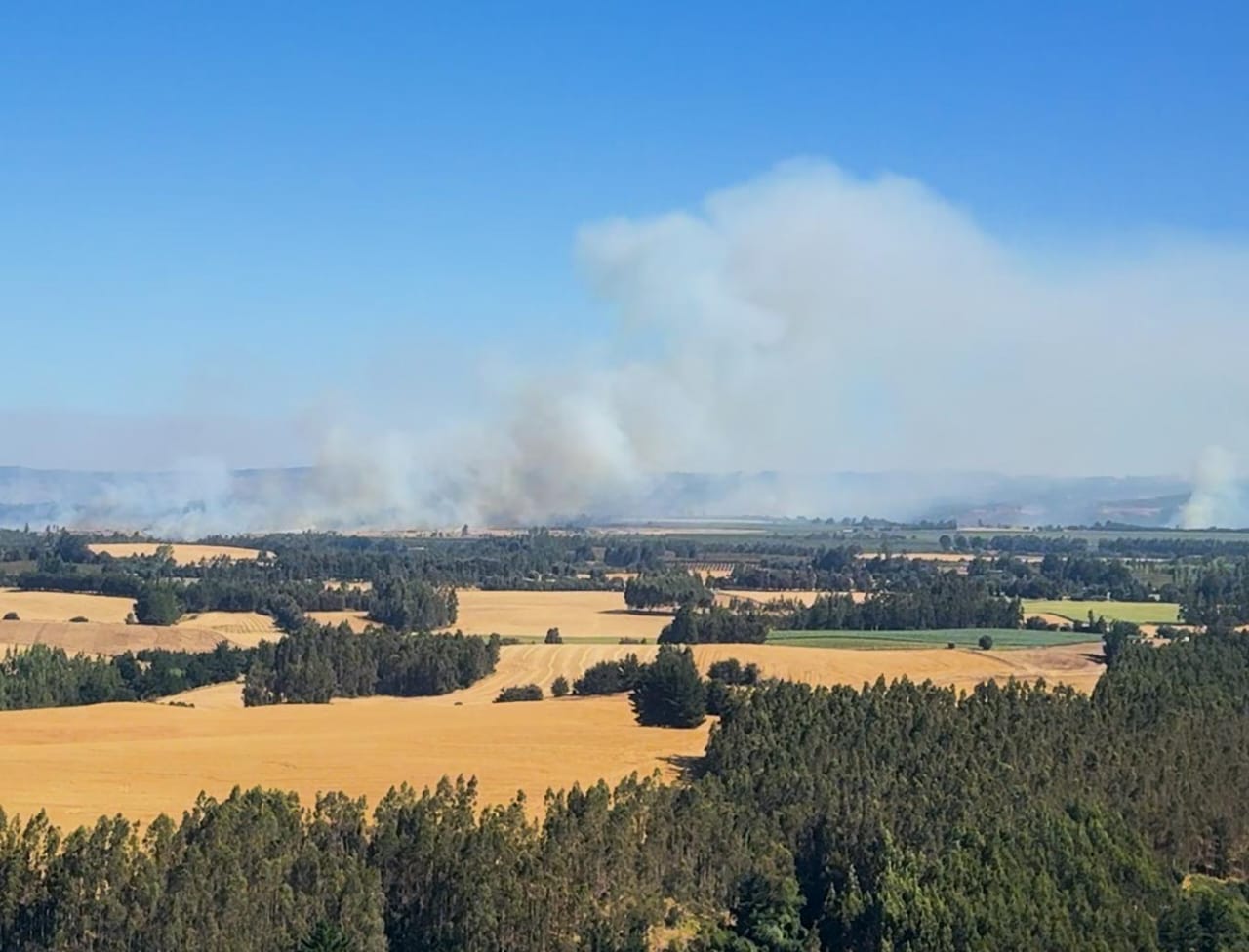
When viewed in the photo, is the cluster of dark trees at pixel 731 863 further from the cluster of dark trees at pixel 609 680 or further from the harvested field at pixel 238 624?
the harvested field at pixel 238 624

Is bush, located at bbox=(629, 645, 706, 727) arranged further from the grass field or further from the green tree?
the green tree

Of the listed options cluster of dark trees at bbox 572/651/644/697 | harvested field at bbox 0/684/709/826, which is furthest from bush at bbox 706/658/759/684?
harvested field at bbox 0/684/709/826

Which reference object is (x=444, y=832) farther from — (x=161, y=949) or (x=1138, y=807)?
(x=1138, y=807)

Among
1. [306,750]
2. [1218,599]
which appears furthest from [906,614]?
[306,750]

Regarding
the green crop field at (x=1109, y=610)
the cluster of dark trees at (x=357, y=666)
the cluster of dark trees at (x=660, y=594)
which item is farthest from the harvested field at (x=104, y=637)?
the green crop field at (x=1109, y=610)

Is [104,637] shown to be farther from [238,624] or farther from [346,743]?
[346,743]

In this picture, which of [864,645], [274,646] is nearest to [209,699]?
[274,646]
